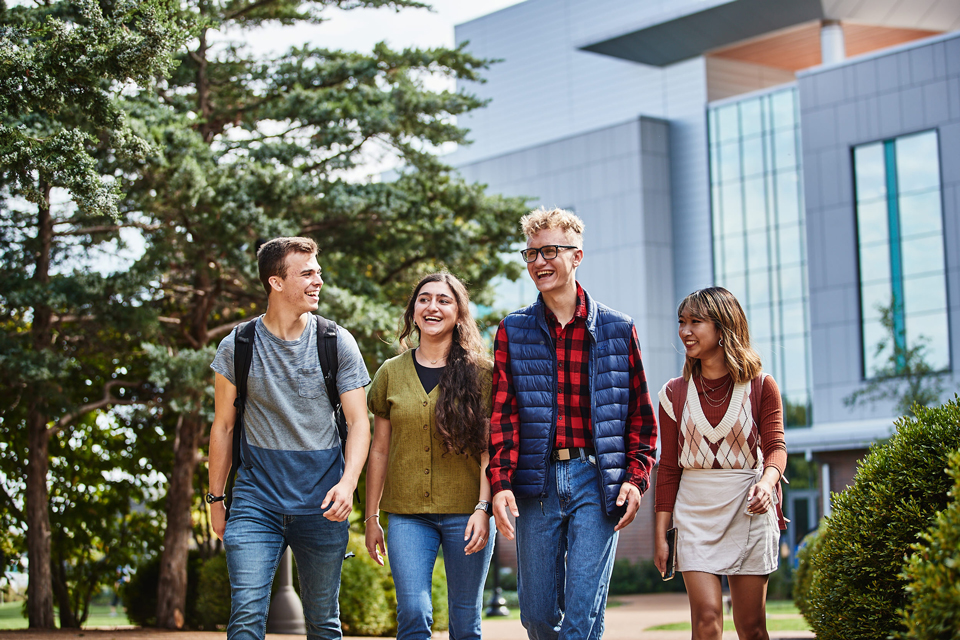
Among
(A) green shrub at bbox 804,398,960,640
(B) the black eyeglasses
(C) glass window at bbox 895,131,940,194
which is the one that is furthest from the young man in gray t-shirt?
(C) glass window at bbox 895,131,940,194

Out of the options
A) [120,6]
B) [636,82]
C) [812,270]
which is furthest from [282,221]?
[636,82]

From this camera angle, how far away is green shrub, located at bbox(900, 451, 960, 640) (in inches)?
116

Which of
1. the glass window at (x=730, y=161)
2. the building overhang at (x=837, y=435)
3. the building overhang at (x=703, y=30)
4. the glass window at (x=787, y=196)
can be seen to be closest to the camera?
the building overhang at (x=837, y=435)

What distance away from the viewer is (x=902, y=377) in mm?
26812

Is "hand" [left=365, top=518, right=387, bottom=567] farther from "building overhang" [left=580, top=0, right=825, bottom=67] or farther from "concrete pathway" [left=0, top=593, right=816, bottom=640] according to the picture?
"building overhang" [left=580, top=0, right=825, bottom=67]

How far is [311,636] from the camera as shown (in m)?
4.91

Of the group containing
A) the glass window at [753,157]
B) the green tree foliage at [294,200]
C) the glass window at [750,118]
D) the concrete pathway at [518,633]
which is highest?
the glass window at [750,118]

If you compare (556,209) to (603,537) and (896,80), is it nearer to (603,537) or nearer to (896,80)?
(603,537)

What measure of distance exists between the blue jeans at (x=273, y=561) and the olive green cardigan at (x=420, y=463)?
33cm

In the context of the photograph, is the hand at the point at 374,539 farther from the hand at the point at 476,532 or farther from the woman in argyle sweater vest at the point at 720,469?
the woman in argyle sweater vest at the point at 720,469

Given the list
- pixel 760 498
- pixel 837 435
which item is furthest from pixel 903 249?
pixel 760 498

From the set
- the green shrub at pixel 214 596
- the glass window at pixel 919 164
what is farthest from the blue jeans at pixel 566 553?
the glass window at pixel 919 164

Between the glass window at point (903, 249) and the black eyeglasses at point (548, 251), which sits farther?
the glass window at point (903, 249)

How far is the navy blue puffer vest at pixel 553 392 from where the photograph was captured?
4.69 metres
